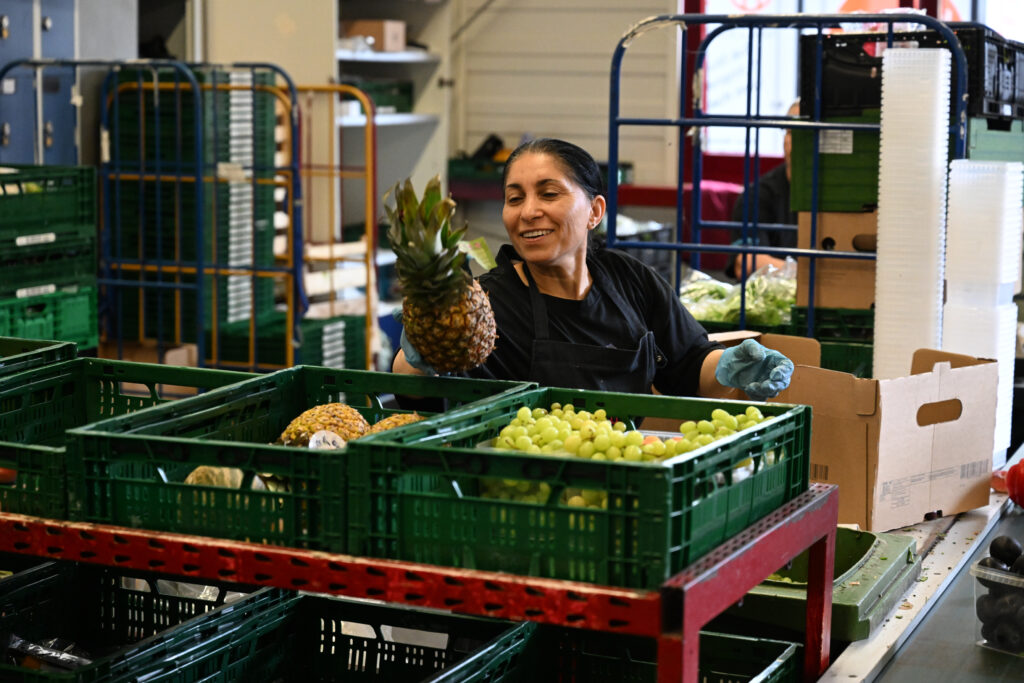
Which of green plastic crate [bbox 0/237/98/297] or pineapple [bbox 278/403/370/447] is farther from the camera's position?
green plastic crate [bbox 0/237/98/297]

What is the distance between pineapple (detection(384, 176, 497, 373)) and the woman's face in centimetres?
77

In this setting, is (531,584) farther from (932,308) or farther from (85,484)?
(932,308)

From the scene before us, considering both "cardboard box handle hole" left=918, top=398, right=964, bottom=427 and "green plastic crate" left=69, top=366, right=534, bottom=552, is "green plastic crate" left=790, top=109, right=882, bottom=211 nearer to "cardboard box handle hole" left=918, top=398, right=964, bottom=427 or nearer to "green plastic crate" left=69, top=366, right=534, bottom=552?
"cardboard box handle hole" left=918, top=398, right=964, bottom=427

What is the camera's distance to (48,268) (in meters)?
5.02

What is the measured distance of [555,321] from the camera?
10.2 feet

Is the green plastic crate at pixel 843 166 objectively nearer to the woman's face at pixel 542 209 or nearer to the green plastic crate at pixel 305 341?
the woman's face at pixel 542 209

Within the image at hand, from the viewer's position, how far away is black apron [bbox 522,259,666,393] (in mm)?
3016

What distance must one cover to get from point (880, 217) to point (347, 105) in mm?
4723

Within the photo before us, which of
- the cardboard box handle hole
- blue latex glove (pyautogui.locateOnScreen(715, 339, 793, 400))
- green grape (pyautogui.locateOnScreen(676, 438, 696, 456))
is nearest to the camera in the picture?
green grape (pyautogui.locateOnScreen(676, 438, 696, 456))

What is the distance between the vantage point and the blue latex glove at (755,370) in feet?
8.57

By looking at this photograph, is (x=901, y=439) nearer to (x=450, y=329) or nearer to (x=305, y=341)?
(x=450, y=329)

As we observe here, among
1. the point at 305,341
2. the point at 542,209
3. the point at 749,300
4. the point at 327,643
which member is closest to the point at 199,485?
the point at 327,643

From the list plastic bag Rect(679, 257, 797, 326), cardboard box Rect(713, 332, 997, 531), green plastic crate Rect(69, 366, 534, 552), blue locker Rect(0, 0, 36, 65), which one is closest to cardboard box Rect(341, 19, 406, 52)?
blue locker Rect(0, 0, 36, 65)

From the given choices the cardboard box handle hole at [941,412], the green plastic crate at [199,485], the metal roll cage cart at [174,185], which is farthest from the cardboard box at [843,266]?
the metal roll cage cart at [174,185]
